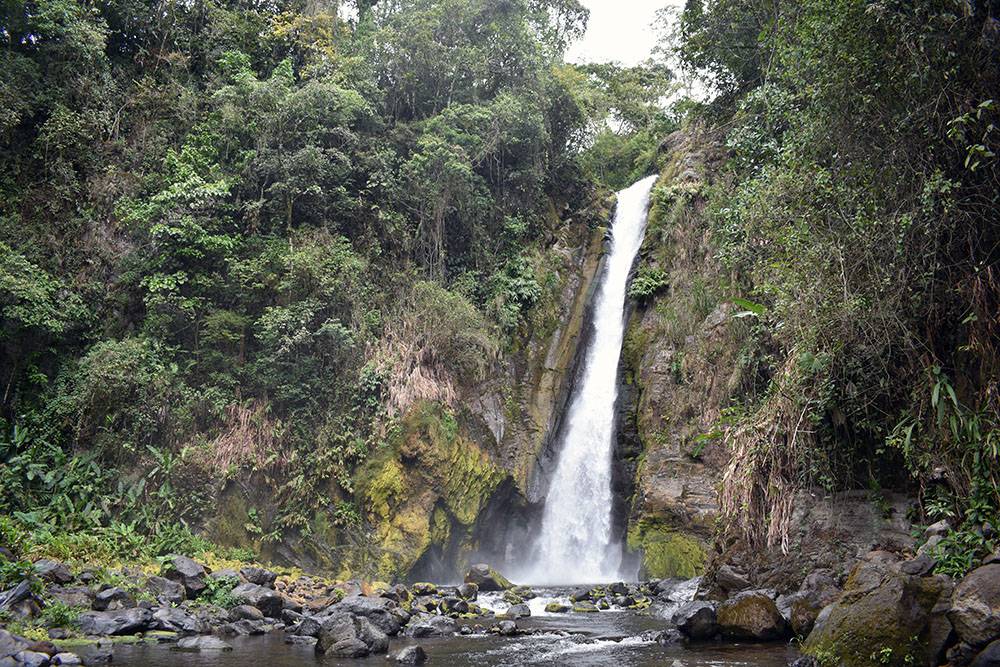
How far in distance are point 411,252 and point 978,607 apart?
1625cm

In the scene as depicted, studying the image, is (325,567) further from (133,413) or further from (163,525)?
(133,413)

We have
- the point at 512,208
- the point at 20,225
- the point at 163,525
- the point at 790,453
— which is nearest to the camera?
the point at 790,453

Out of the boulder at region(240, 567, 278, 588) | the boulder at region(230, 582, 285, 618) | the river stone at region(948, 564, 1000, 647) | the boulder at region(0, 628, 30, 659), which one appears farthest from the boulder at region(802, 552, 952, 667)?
the boulder at region(240, 567, 278, 588)

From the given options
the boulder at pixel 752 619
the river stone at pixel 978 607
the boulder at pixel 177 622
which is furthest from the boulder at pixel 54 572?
the river stone at pixel 978 607

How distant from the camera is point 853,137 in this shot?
8680 millimetres

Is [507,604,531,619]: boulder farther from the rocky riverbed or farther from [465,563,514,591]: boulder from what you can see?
[465,563,514,591]: boulder

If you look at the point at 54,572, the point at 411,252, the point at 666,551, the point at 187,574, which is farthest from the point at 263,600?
the point at 411,252

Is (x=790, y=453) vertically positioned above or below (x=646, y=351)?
below

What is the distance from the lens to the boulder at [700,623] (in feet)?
30.5

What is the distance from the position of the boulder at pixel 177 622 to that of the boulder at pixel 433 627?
3056 millimetres

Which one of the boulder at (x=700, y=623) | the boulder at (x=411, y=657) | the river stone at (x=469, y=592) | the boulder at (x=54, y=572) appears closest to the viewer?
the boulder at (x=411, y=657)

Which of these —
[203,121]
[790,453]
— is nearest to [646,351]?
[790,453]

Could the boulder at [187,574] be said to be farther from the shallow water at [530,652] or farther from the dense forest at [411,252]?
the shallow water at [530,652]

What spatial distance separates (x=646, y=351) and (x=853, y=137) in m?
10.6
